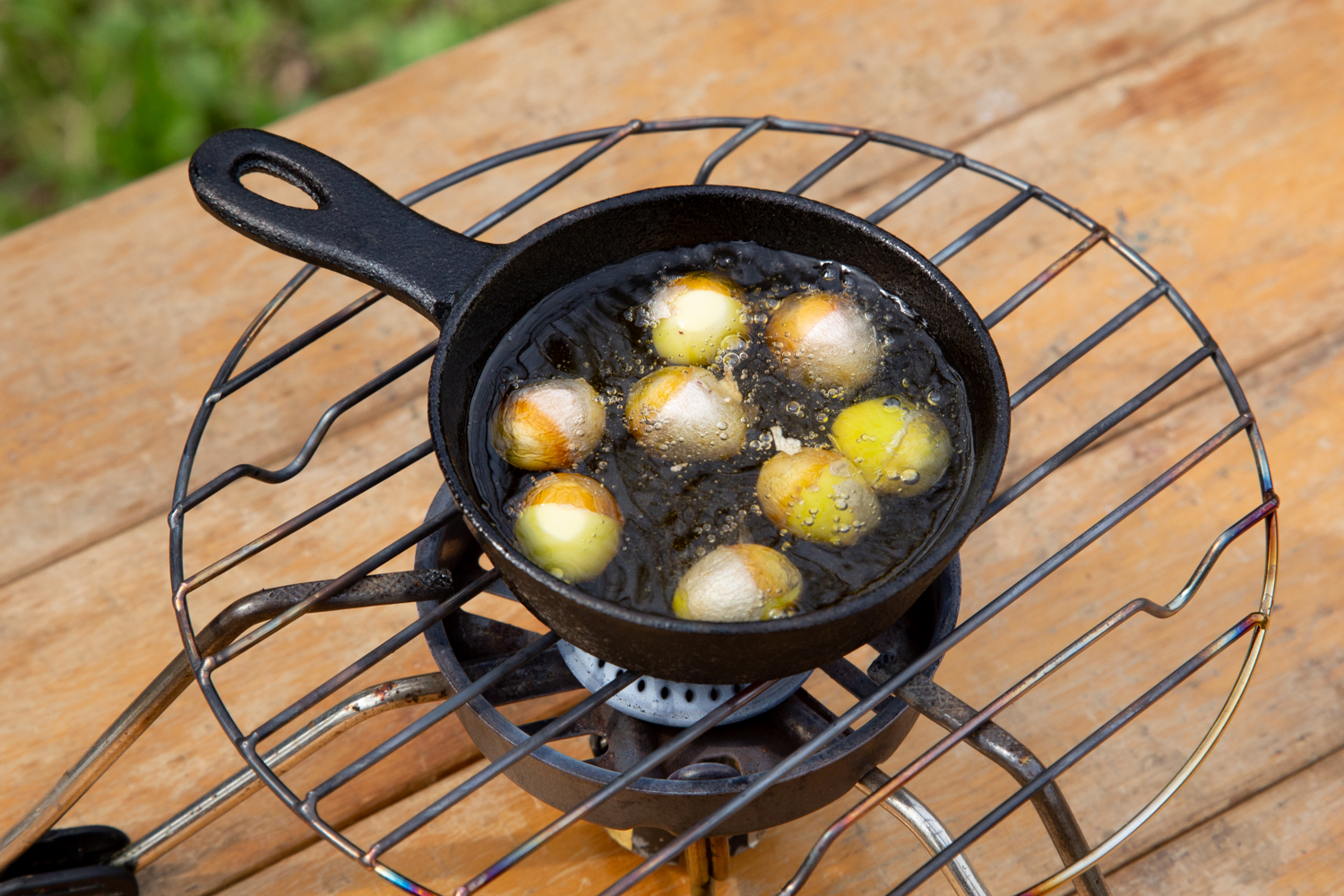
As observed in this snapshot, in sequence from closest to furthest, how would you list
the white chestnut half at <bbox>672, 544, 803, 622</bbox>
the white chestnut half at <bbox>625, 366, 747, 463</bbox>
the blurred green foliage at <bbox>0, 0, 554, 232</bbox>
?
the white chestnut half at <bbox>672, 544, 803, 622</bbox>, the white chestnut half at <bbox>625, 366, 747, 463</bbox>, the blurred green foliage at <bbox>0, 0, 554, 232</bbox>

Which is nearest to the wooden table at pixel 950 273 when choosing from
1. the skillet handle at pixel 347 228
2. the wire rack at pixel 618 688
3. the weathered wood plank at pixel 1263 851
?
the weathered wood plank at pixel 1263 851

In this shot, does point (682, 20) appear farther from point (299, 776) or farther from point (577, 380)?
point (299, 776)

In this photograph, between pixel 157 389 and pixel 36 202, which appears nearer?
pixel 157 389

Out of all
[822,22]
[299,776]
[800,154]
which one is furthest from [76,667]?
[822,22]

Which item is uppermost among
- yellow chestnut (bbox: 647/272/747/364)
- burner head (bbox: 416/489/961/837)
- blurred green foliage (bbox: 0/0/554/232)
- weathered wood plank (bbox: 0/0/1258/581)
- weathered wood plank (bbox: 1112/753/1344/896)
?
blurred green foliage (bbox: 0/0/554/232)

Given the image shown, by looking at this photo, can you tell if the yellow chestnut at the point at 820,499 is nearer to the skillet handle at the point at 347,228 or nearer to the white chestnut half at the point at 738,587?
the white chestnut half at the point at 738,587

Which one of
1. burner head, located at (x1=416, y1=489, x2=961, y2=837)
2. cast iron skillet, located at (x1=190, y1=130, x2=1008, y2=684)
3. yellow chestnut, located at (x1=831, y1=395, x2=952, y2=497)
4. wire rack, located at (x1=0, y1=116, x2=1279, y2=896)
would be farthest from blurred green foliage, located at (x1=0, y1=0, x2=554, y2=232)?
yellow chestnut, located at (x1=831, y1=395, x2=952, y2=497)

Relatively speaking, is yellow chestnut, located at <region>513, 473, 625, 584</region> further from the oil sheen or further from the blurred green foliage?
the blurred green foliage
